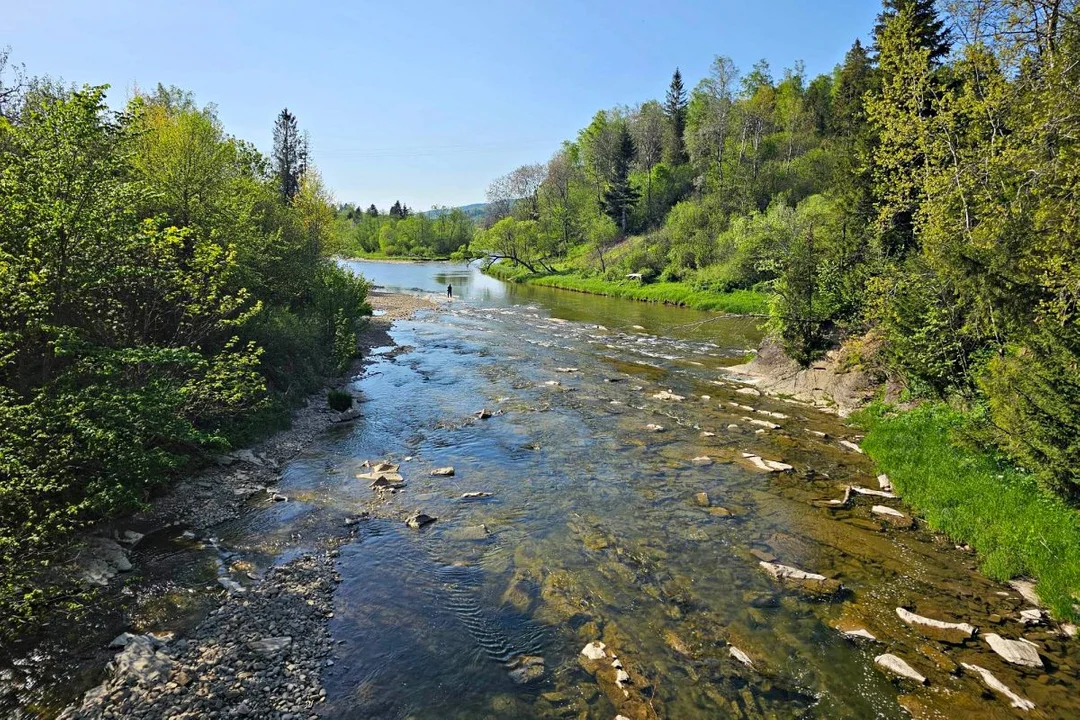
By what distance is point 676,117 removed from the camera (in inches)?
4114

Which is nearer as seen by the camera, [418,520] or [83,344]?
[83,344]

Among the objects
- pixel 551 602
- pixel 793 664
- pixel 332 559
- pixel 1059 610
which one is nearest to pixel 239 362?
pixel 332 559

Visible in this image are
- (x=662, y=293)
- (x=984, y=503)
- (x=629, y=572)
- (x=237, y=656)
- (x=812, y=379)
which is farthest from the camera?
(x=662, y=293)

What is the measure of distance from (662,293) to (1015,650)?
51.8 meters

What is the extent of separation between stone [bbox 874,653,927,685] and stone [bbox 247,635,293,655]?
30.0 ft

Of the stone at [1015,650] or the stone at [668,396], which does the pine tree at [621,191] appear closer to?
the stone at [668,396]

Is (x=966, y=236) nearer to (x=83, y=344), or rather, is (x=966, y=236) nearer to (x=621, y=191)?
(x=83, y=344)

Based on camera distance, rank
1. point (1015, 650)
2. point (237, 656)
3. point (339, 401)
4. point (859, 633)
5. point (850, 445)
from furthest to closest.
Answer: point (339, 401)
point (850, 445)
point (859, 633)
point (1015, 650)
point (237, 656)

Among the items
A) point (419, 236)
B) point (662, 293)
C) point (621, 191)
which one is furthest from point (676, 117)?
point (419, 236)

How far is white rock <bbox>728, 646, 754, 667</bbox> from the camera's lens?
8537 mm

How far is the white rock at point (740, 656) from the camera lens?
8.54m

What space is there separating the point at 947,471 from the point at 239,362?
1756 centimetres

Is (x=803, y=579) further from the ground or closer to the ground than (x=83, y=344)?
closer to the ground

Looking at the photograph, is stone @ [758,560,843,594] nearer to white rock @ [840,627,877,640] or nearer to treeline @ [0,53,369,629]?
white rock @ [840,627,877,640]
